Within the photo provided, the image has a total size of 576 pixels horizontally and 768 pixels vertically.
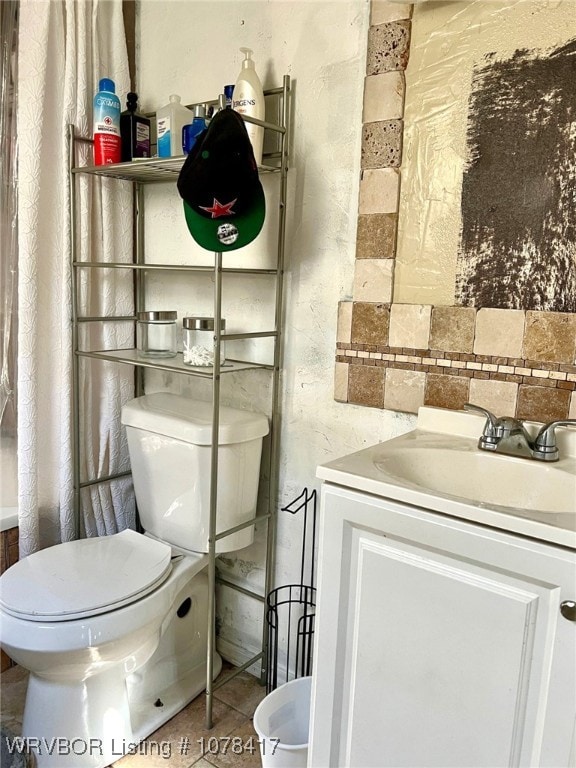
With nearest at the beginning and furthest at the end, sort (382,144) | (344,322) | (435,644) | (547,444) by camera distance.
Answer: (435,644)
(547,444)
(382,144)
(344,322)

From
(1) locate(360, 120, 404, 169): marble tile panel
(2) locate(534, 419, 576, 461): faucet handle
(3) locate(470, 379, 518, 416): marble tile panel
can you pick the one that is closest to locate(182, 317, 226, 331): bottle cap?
(1) locate(360, 120, 404, 169): marble tile panel

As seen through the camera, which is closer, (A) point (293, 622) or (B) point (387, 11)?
(B) point (387, 11)

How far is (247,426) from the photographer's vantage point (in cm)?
158

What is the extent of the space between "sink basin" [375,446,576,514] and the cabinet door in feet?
0.60

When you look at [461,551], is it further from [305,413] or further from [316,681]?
[305,413]

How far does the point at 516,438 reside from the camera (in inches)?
48.1

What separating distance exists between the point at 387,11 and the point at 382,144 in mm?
293

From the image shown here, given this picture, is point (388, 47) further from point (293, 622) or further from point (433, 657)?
point (293, 622)

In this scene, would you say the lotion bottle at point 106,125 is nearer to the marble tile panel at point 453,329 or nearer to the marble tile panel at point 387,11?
the marble tile panel at point 387,11

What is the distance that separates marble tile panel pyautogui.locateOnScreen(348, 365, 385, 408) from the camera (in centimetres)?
148

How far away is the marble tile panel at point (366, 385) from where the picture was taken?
148 centimetres

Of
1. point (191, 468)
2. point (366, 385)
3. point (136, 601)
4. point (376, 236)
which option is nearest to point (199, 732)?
point (136, 601)

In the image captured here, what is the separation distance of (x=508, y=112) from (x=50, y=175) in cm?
122

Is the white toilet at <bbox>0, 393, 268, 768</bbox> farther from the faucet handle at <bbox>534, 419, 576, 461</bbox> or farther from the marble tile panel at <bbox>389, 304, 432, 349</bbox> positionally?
the faucet handle at <bbox>534, 419, 576, 461</bbox>
